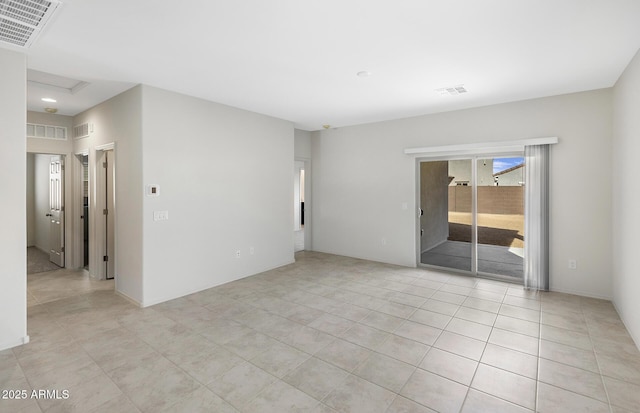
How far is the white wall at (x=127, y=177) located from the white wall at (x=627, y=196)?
17.9ft

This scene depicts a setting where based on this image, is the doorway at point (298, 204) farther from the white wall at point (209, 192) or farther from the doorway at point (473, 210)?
the doorway at point (473, 210)

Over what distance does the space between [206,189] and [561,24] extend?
4.43m

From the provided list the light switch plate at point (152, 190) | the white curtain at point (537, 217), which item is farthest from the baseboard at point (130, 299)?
the white curtain at point (537, 217)

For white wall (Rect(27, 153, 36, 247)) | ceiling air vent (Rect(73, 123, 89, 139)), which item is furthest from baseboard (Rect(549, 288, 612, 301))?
white wall (Rect(27, 153, 36, 247))

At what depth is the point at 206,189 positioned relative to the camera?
4.57m

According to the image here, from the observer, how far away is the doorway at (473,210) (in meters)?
5.10

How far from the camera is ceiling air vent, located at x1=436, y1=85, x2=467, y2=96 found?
4.07 meters

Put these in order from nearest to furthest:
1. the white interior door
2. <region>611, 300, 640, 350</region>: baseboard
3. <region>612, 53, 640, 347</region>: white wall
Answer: <region>611, 300, 640, 350</region>: baseboard → <region>612, 53, 640, 347</region>: white wall → the white interior door

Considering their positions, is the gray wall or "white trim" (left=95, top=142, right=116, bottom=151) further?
"white trim" (left=95, top=142, right=116, bottom=151)

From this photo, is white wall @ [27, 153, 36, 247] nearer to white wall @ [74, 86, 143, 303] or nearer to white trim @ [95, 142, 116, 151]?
white trim @ [95, 142, 116, 151]

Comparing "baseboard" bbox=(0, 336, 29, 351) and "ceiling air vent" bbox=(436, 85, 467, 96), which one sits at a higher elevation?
"ceiling air vent" bbox=(436, 85, 467, 96)

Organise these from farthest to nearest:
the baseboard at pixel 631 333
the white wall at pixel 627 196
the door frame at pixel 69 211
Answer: the door frame at pixel 69 211
the white wall at pixel 627 196
the baseboard at pixel 631 333

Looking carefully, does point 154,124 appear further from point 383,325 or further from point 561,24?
point 561,24

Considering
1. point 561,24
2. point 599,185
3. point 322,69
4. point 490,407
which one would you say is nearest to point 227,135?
point 322,69
